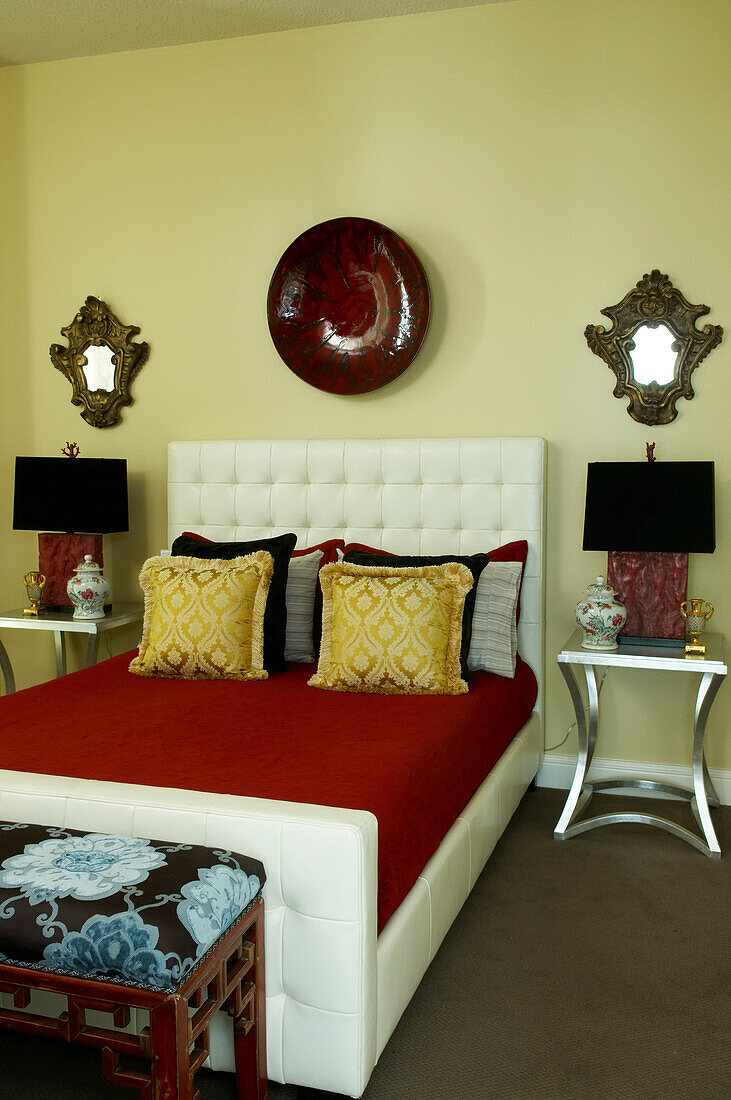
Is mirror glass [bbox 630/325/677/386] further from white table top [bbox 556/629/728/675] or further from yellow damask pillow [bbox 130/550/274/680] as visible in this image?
yellow damask pillow [bbox 130/550/274/680]

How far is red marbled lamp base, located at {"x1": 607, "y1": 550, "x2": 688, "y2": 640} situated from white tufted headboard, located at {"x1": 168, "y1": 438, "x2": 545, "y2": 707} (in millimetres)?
355

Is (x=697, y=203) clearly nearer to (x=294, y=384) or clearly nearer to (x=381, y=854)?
(x=294, y=384)

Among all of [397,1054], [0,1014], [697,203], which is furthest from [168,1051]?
[697,203]

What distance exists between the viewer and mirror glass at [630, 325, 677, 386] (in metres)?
3.52

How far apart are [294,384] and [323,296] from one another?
1.27 feet

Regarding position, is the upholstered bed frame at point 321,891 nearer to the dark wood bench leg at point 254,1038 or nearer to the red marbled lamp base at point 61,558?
the dark wood bench leg at point 254,1038

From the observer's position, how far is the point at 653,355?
3.54m

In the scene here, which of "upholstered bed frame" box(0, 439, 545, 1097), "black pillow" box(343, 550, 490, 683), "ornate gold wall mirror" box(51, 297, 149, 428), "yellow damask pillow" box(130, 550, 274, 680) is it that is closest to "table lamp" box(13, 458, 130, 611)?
"ornate gold wall mirror" box(51, 297, 149, 428)

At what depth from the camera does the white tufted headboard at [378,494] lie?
12.0 feet

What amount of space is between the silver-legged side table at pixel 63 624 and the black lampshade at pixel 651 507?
194cm

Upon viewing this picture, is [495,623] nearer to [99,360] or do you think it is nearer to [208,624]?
[208,624]

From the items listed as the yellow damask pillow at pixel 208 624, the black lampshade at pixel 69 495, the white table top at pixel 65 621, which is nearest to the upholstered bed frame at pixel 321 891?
the yellow damask pillow at pixel 208 624

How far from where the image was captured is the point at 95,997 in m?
1.53

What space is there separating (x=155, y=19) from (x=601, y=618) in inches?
116
